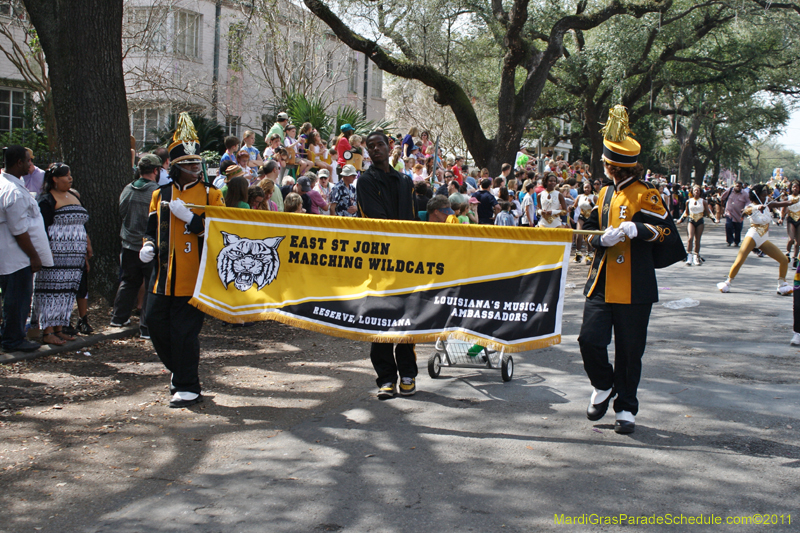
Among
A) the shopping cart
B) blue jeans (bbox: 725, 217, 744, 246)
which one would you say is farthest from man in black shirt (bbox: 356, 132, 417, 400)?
blue jeans (bbox: 725, 217, 744, 246)

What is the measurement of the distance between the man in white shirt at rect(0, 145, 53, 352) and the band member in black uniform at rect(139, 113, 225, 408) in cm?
170

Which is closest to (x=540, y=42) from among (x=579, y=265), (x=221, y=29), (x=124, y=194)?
(x=221, y=29)

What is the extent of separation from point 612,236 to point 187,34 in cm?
2488

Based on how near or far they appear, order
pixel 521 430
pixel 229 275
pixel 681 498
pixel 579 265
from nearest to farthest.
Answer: pixel 681 498 < pixel 521 430 < pixel 229 275 < pixel 579 265

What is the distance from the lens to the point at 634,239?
16.6 feet

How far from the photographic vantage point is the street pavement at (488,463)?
3730 millimetres

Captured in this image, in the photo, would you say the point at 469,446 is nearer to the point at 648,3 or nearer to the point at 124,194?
the point at 124,194

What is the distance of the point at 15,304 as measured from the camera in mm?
6836

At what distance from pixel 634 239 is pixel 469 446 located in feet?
6.05

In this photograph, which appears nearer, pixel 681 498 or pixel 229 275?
pixel 681 498

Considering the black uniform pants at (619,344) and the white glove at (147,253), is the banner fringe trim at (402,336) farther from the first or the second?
the white glove at (147,253)

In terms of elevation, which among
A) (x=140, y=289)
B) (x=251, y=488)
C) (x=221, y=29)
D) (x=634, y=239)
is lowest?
(x=251, y=488)

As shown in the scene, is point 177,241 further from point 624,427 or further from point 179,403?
point 624,427

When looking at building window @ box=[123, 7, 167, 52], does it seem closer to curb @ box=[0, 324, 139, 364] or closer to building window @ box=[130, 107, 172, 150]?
building window @ box=[130, 107, 172, 150]
